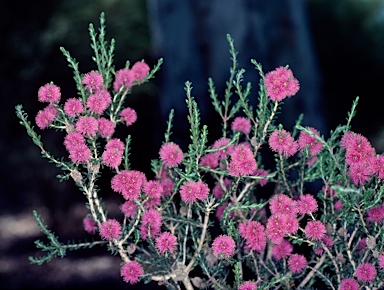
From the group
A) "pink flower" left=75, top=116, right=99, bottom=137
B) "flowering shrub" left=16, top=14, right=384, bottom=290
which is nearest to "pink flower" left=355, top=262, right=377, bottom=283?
"flowering shrub" left=16, top=14, right=384, bottom=290

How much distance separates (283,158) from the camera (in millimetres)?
1744

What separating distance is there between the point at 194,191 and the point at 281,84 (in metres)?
0.38

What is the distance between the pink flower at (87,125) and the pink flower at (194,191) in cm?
30

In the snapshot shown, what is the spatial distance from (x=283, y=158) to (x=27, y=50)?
6.12 meters

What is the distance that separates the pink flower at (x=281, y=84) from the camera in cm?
157

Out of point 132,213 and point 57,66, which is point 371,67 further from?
point 132,213

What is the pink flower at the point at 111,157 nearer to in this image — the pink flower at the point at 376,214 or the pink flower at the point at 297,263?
the pink flower at the point at 297,263

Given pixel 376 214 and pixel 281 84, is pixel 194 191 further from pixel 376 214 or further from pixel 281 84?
pixel 376 214

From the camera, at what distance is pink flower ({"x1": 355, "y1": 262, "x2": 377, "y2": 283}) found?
1.60 m

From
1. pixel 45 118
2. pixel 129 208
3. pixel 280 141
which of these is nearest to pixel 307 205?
pixel 280 141

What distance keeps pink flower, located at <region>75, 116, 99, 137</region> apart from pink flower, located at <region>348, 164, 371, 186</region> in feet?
2.38

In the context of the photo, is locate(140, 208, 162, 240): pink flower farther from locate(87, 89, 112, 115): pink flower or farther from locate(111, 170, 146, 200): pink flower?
locate(87, 89, 112, 115): pink flower

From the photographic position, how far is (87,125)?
1.63 meters

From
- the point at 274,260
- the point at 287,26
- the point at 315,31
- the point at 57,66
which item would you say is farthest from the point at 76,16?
the point at 274,260
